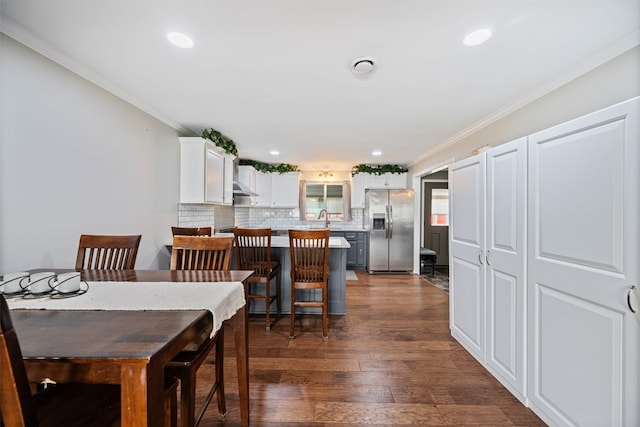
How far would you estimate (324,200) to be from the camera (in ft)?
20.3

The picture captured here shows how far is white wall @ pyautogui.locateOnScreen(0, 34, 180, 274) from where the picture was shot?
159 centimetres

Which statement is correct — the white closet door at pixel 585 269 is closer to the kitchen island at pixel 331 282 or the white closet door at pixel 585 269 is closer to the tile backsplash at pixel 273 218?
the kitchen island at pixel 331 282

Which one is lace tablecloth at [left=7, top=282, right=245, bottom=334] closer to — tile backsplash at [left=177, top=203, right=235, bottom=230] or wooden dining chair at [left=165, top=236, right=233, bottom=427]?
wooden dining chair at [left=165, top=236, right=233, bottom=427]

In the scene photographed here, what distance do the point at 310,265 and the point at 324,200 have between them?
350 cm

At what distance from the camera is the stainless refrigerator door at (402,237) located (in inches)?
217

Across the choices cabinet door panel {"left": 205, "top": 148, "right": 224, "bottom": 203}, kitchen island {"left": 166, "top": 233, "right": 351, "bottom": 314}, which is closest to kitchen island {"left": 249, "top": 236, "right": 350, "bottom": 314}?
kitchen island {"left": 166, "top": 233, "right": 351, "bottom": 314}

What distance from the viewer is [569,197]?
54.4 inches

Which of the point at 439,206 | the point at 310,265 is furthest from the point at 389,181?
the point at 310,265

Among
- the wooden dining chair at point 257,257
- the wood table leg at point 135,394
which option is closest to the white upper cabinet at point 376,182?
the wooden dining chair at point 257,257

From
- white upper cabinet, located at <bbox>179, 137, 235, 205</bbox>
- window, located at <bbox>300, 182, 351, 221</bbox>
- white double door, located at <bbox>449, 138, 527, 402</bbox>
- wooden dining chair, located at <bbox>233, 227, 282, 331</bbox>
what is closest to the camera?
white double door, located at <bbox>449, 138, 527, 402</bbox>

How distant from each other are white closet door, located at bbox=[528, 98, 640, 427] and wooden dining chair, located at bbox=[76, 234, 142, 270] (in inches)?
105

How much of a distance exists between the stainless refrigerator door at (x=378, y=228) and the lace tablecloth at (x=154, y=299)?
4449mm

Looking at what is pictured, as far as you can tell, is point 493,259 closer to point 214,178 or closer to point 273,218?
point 214,178

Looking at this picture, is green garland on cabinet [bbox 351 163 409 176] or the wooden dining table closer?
the wooden dining table
